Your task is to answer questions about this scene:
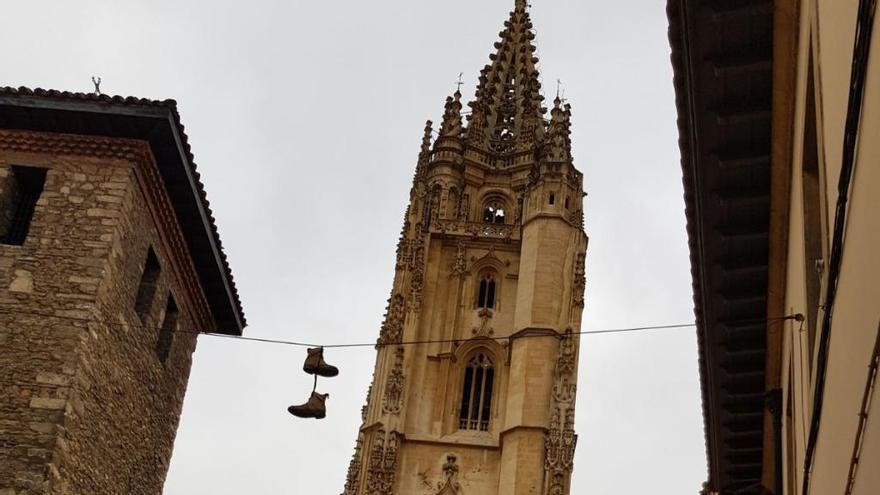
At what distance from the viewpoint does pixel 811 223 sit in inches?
326

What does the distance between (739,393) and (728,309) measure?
193 cm

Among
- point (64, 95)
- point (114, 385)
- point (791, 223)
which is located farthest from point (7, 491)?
point (791, 223)

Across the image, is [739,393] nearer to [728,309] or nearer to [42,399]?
[728,309]

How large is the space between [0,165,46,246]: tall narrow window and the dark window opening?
40502mm

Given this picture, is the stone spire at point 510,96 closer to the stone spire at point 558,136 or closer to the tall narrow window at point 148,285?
the stone spire at point 558,136

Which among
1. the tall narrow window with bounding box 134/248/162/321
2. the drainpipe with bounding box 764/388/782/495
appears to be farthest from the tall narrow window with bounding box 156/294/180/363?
the drainpipe with bounding box 764/388/782/495

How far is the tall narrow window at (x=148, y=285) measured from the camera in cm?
1717

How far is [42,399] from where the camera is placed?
14250 mm

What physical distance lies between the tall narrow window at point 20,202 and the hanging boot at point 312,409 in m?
4.25

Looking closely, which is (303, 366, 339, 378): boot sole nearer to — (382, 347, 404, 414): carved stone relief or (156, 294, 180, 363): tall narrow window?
(156, 294, 180, 363): tall narrow window

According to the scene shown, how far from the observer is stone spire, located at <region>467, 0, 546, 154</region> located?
5947 cm

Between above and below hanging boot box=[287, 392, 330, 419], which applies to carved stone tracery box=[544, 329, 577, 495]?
above

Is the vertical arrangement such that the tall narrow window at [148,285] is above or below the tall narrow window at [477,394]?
below

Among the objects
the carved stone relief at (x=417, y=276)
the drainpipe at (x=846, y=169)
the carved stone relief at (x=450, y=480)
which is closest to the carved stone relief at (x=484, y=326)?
the carved stone relief at (x=417, y=276)
